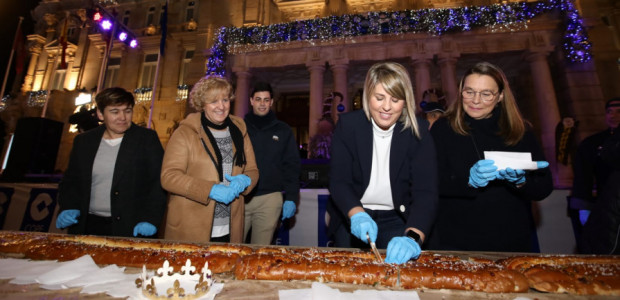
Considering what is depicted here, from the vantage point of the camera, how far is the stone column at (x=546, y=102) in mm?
10477

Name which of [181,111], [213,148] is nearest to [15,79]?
[181,111]

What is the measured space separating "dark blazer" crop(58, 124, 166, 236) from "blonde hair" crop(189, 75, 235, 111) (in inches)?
31.3

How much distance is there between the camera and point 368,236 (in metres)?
1.64

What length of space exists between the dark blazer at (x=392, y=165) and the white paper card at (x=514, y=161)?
44cm

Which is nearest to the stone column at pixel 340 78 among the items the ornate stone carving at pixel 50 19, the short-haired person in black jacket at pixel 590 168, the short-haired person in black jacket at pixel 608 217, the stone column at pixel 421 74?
the stone column at pixel 421 74

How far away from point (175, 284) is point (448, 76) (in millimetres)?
13080

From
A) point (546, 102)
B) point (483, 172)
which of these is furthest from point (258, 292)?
point (546, 102)

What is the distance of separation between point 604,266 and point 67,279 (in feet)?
9.22

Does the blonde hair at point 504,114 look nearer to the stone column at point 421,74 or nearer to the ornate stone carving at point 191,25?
the stone column at point 421,74

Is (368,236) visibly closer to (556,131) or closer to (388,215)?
(388,215)

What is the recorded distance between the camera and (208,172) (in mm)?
2506

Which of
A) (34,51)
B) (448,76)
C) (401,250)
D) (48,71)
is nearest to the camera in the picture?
(401,250)

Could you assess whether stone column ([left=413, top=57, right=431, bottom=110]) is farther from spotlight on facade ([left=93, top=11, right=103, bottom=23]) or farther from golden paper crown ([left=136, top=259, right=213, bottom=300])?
spotlight on facade ([left=93, top=11, right=103, bottom=23])

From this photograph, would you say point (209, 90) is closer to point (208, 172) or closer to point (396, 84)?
point (208, 172)
